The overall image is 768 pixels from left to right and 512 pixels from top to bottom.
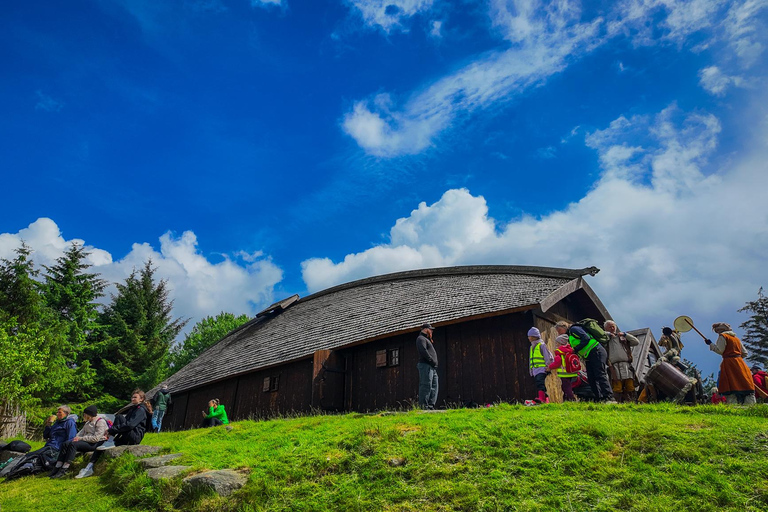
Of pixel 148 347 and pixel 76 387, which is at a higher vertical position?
pixel 148 347

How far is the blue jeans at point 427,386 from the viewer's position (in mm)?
11469

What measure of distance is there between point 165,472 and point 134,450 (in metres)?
2.35

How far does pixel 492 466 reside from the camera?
6574mm

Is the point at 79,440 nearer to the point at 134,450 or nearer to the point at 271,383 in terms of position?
the point at 134,450

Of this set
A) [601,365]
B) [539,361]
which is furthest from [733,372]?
[539,361]

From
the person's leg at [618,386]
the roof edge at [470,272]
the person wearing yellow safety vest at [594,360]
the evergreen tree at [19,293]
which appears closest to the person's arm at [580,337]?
the person wearing yellow safety vest at [594,360]

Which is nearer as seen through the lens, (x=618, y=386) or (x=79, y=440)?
(x=79, y=440)

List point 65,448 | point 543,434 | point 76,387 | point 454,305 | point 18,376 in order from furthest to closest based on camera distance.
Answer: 1. point 76,387
2. point 18,376
3. point 454,305
4. point 65,448
5. point 543,434

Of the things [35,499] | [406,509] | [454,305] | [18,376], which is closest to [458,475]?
[406,509]

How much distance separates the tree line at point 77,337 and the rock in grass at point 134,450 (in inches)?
637

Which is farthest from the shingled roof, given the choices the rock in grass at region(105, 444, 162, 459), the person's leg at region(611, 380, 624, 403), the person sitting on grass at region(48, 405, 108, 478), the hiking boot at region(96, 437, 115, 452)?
the rock in grass at region(105, 444, 162, 459)

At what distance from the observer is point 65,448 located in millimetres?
10695

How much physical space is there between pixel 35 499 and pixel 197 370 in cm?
1473

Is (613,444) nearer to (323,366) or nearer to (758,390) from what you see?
(758,390)
